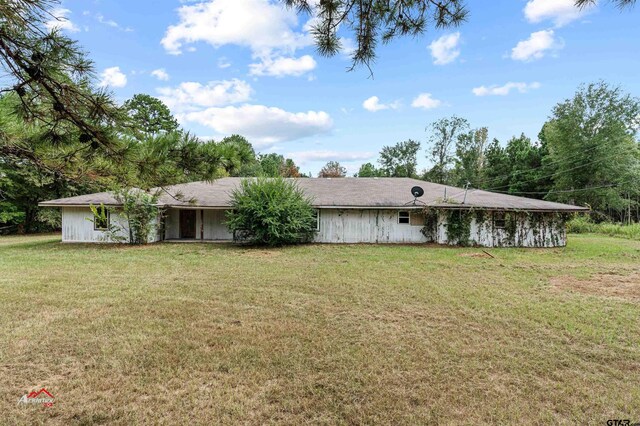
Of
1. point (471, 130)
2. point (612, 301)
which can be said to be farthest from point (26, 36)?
point (471, 130)

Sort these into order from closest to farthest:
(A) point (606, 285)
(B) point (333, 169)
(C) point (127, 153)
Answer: (C) point (127, 153) < (A) point (606, 285) < (B) point (333, 169)

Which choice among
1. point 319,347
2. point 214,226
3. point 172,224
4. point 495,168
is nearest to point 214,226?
point 214,226

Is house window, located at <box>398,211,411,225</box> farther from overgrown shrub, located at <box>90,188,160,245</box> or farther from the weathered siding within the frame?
overgrown shrub, located at <box>90,188,160,245</box>

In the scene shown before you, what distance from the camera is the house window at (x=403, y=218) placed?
14.9 metres

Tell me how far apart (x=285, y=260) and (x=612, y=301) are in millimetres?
8056

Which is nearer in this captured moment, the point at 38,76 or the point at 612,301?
the point at 38,76

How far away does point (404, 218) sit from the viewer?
14.9 m

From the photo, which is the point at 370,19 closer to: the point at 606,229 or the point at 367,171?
the point at 606,229

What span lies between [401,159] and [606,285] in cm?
3515

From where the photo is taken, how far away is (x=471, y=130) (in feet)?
119

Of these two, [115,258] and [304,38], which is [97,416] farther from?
[115,258]

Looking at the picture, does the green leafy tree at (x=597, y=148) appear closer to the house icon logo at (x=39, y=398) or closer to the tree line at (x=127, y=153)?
the tree line at (x=127, y=153)

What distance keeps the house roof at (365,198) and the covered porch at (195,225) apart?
→ 1083 mm

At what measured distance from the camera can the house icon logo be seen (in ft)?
9.42
